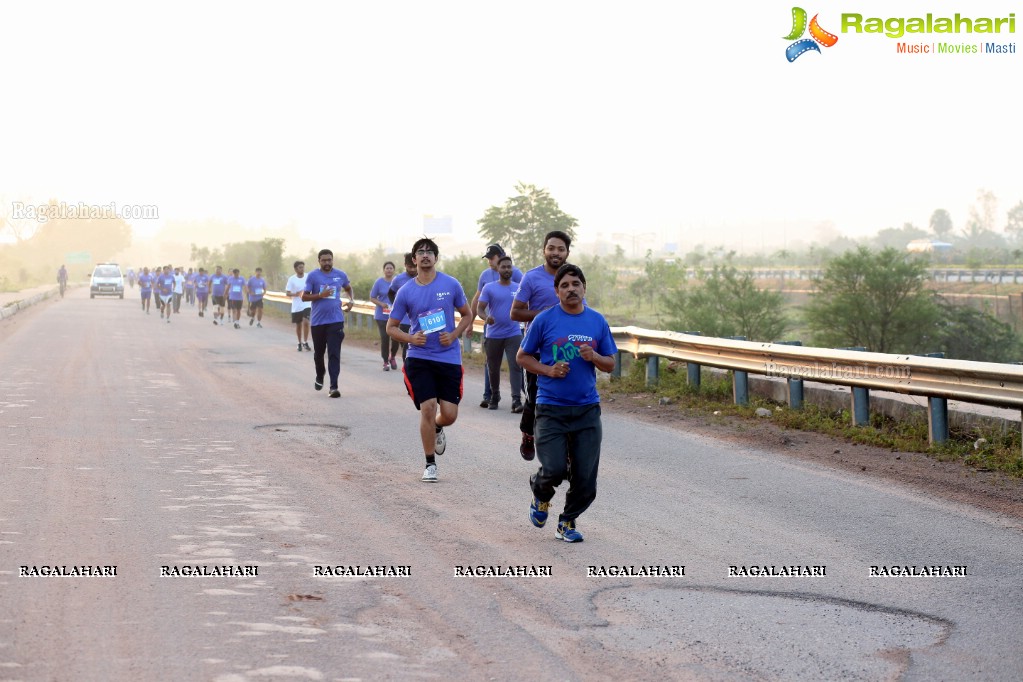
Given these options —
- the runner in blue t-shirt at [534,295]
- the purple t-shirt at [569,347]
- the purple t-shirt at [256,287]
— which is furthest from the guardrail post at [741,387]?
the purple t-shirt at [256,287]

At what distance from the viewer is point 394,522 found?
25.1 ft

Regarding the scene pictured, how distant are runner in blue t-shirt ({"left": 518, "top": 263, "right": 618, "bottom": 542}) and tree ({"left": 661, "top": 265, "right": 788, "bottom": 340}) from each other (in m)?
34.5

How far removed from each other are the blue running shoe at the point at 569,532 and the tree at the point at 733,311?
114ft

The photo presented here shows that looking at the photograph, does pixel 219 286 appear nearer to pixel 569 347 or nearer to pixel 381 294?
pixel 381 294

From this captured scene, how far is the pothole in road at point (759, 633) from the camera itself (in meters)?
4.81

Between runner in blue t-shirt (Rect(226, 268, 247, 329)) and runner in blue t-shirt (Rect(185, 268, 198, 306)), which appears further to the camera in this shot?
runner in blue t-shirt (Rect(185, 268, 198, 306))

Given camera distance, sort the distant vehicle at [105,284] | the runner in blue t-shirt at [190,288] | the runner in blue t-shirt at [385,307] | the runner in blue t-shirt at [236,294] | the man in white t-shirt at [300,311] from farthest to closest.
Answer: the distant vehicle at [105,284], the runner in blue t-shirt at [190,288], the runner in blue t-shirt at [236,294], the man in white t-shirt at [300,311], the runner in blue t-shirt at [385,307]

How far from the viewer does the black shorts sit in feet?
31.4

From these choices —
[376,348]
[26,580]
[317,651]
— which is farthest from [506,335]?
[376,348]

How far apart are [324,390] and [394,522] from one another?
29.9 ft

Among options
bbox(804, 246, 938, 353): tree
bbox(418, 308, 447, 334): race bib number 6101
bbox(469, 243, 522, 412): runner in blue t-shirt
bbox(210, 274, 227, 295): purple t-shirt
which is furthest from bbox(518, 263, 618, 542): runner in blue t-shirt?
bbox(210, 274, 227, 295): purple t-shirt

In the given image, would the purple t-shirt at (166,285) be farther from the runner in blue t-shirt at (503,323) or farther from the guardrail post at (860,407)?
the guardrail post at (860,407)

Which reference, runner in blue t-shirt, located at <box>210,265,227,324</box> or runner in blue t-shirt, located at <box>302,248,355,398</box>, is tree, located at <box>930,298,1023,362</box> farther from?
runner in blue t-shirt, located at <box>302,248,355,398</box>

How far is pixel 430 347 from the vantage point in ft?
31.5
